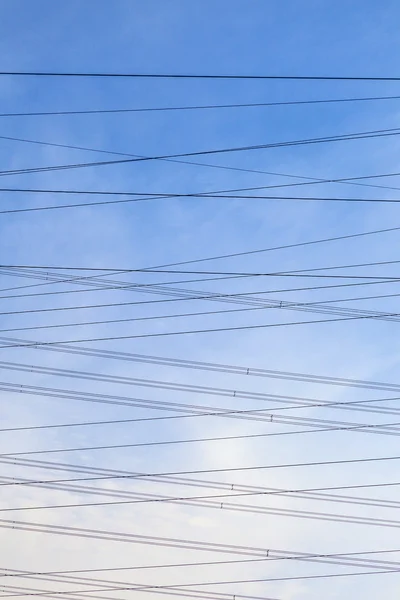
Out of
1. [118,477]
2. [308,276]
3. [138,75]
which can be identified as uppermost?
[138,75]

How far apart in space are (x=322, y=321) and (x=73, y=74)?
A: 400 inches

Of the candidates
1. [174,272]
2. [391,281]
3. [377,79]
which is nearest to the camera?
[377,79]

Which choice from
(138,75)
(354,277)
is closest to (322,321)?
(354,277)

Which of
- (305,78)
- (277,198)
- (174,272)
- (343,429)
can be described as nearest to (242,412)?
(343,429)

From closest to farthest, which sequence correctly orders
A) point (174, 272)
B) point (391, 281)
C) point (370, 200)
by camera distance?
point (370, 200), point (391, 281), point (174, 272)

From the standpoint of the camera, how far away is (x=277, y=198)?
18172mm

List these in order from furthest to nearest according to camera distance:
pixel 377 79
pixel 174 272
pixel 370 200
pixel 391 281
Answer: pixel 174 272
pixel 391 281
pixel 370 200
pixel 377 79

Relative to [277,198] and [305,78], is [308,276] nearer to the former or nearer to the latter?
[277,198]

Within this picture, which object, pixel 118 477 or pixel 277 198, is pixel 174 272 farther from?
pixel 118 477

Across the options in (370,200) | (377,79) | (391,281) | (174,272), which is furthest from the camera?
(174,272)

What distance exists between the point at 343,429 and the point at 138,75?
11.3 meters

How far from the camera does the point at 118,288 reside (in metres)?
21.9

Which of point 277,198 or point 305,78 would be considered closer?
point 305,78

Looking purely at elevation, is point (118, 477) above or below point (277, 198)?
below
